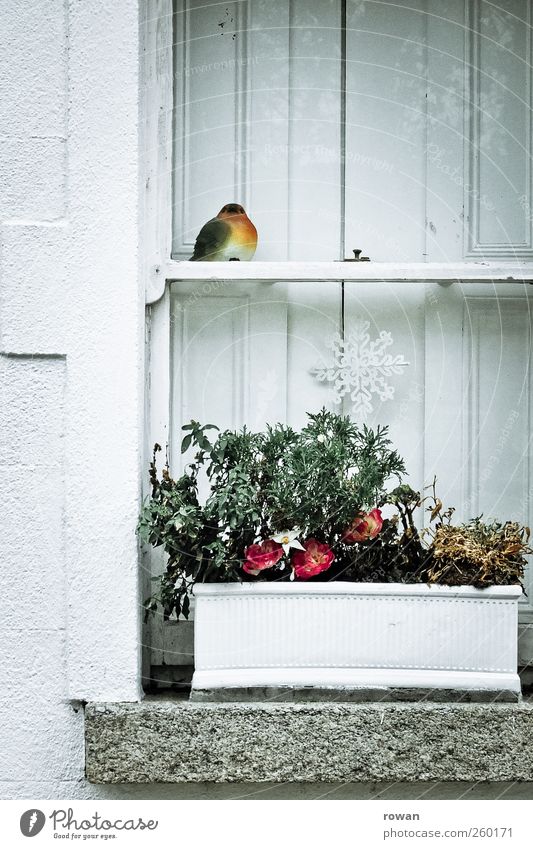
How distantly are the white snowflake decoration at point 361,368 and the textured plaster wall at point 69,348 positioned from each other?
54cm

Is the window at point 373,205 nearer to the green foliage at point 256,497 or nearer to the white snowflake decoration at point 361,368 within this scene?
the white snowflake decoration at point 361,368

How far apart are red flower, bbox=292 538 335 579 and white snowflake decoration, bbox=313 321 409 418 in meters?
0.41

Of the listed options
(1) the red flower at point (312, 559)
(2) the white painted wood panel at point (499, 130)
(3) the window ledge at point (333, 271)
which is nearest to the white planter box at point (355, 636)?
(1) the red flower at point (312, 559)

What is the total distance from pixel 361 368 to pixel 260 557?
0.59 meters

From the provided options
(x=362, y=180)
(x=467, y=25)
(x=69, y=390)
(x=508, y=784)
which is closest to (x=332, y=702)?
(x=508, y=784)

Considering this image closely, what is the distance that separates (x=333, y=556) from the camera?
7.23 feet

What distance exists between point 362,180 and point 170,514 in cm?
102

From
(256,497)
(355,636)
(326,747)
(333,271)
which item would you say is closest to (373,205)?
(333,271)

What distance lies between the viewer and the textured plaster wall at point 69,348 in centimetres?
219

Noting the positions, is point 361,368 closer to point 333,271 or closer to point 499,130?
point 333,271

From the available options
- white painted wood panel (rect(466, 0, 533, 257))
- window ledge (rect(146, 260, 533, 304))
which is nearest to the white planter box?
window ledge (rect(146, 260, 533, 304))

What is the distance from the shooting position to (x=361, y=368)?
2.45m

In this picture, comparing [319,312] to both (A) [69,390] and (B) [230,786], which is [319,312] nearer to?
(A) [69,390]

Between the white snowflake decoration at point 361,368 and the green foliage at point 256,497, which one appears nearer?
the green foliage at point 256,497
